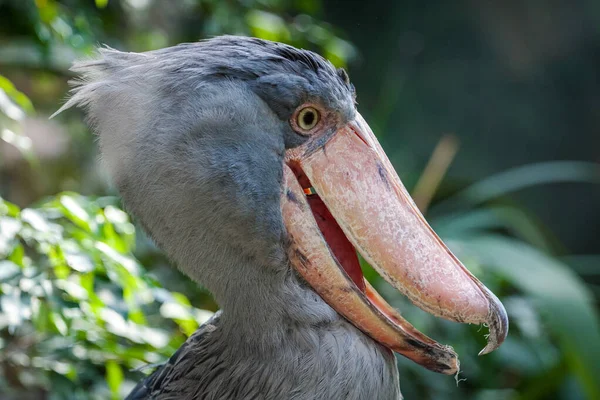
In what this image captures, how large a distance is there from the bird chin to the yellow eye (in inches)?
1.3

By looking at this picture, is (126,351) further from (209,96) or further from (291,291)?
(209,96)

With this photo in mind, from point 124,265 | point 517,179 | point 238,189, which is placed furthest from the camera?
point 517,179

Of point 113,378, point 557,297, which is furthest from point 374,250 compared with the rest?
point 557,297

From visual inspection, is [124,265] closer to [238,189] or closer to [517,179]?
[238,189]

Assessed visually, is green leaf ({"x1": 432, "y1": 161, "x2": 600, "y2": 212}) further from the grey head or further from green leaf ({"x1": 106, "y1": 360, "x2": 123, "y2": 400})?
the grey head

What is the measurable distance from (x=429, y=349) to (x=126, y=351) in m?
0.75

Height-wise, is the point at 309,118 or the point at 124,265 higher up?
the point at 309,118

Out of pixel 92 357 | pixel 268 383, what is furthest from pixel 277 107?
pixel 92 357

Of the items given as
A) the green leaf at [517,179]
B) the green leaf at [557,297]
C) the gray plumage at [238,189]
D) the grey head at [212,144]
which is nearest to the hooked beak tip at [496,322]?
the gray plumage at [238,189]

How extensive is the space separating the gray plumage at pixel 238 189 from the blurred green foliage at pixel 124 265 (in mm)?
347

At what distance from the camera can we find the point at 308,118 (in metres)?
1.29

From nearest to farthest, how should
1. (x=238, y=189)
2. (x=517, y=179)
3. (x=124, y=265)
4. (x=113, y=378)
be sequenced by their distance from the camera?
(x=238, y=189) → (x=124, y=265) → (x=113, y=378) → (x=517, y=179)

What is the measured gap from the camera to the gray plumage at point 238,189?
123 cm

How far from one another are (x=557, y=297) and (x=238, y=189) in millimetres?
1798
